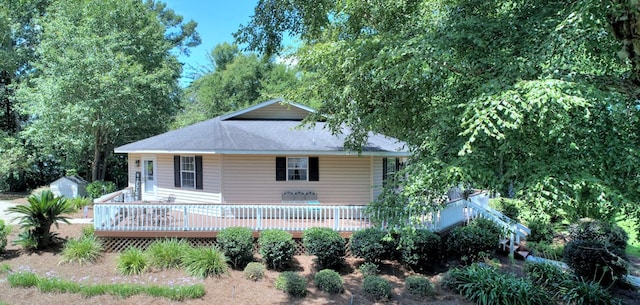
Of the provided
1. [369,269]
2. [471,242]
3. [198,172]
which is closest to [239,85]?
[198,172]

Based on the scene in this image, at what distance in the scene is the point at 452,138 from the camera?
485cm

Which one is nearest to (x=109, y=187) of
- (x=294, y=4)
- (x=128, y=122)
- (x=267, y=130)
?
(x=128, y=122)

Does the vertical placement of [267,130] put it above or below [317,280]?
above

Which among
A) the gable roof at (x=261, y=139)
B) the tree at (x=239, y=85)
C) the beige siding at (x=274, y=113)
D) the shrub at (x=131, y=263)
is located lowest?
the shrub at (x=131, y=263)

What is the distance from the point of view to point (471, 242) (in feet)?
31.9

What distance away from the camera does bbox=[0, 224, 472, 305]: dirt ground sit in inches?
291

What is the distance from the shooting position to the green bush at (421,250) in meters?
9.15

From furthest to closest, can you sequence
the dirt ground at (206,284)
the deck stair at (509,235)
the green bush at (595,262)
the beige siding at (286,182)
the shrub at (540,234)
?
the shrub at (540,234), the beige siding at (286,182), the deck stair at (509,235), the green bush at (595,262), the dirt ground at (206,284)

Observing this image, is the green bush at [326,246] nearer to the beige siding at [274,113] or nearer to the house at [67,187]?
the beige siding at [274,113]

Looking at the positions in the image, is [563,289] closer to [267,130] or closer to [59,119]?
[267,130]

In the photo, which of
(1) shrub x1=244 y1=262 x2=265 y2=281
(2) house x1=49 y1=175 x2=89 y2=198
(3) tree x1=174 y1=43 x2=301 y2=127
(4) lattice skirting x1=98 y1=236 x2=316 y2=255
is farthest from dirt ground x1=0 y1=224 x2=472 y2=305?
(3) tree x1=174 y1=43 x2=301 y2=127

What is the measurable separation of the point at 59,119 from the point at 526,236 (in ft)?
69.1

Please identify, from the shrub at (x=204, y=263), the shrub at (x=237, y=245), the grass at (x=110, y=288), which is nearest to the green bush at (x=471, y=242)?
the shrub at (x=237, y=245)

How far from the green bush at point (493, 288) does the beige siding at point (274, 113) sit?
9.67 meters
